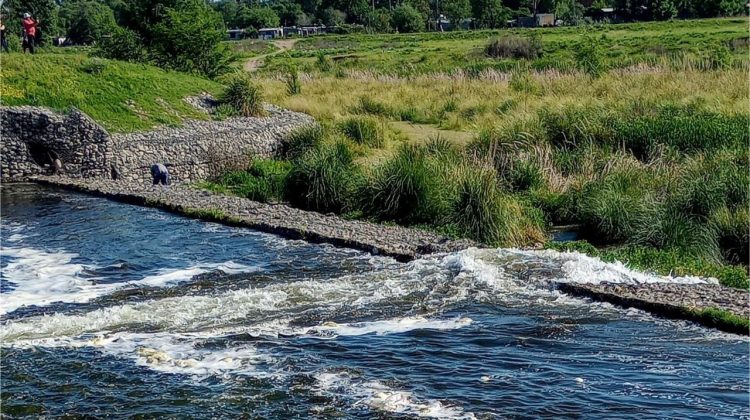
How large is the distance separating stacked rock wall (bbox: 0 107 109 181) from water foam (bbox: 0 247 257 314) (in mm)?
9184

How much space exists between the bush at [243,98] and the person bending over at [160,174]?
26.4ft

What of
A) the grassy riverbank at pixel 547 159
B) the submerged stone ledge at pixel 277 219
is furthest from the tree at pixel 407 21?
the submerged stone ledge at pixel 277 219

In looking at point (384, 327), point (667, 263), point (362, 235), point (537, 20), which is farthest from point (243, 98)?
point (537, 20)

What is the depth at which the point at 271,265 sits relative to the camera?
720 inches

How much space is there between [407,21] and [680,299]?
107 m

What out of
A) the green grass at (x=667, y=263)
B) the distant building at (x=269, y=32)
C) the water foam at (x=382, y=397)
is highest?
the water foam at (x=382, y=397)

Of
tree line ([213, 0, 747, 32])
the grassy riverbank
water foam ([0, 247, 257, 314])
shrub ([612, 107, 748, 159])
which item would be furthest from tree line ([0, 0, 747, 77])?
water foam ([0, 247, 257, 314])

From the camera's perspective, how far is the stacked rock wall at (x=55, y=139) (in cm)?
2848

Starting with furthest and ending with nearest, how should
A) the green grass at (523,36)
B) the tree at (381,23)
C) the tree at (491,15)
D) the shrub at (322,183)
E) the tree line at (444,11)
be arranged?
the tree at (491,15)
the tree at (381,23)
the tree line at (444,11)
the green grass at (523,36)
the shrub at (322,183)

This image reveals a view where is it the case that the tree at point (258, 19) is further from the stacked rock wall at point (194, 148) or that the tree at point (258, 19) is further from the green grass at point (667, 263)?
the green grass at point (667, 263)

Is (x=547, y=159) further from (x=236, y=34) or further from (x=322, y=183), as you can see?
(x=236, y=34)

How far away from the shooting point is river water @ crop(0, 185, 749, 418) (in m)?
11.6

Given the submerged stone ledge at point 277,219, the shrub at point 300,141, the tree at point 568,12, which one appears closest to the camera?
the submerged stone ledge at point 277,219

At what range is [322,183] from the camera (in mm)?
23953
